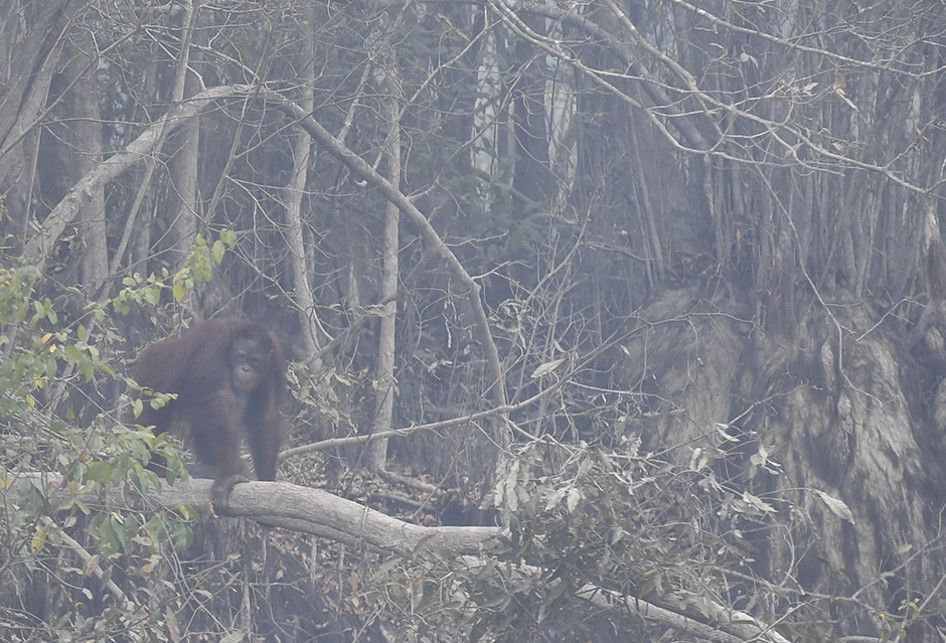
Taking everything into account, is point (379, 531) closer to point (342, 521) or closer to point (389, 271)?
point (342, 521)

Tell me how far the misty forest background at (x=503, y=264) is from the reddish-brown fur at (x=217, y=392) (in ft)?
0.96

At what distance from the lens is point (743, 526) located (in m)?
8.56

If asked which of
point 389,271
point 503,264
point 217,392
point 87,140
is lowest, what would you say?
point 217,392

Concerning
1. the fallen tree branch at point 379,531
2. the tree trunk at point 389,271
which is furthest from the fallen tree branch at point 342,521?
the tree trunk at point 389,271

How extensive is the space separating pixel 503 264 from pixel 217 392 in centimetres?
268

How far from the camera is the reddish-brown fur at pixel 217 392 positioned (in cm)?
679

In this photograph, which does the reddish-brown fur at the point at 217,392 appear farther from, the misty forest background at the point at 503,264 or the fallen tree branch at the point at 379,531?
the fallen tree branch at the point at 379,531

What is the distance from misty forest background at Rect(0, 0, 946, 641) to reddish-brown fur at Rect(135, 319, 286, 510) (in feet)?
0.96

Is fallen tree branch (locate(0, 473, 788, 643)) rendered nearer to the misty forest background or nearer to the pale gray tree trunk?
the misty forest background

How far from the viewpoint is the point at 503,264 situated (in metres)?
8.88

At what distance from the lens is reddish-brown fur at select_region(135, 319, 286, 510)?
679 centimetres

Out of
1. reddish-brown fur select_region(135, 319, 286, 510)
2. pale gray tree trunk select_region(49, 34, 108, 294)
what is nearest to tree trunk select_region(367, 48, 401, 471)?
reddish-brown fur select_region(135, 319, 286, 510)

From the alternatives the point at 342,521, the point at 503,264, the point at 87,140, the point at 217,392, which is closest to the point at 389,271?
the point at 503,264

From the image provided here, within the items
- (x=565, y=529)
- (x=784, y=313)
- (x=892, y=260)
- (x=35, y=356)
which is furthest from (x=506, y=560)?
(x=892, y=260)
